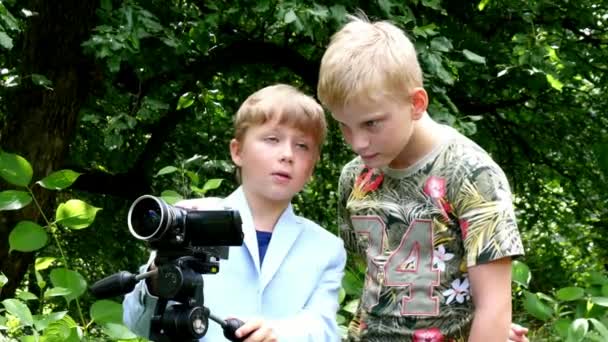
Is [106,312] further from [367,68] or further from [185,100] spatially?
[185,100]

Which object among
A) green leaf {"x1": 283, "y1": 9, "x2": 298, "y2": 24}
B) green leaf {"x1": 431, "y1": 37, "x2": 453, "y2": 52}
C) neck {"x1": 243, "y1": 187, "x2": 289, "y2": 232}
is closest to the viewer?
neck {"x1": 243, "y1": 187, "x2": 289, "y2": 232}

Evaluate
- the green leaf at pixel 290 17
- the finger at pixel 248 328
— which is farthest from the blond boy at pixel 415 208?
the green leaf at pixel 290 17

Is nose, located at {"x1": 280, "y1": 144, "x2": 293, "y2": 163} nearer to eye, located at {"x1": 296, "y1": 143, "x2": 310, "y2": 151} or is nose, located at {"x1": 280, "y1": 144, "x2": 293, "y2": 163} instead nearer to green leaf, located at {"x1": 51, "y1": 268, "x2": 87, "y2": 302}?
eye, located at {"x1": 296, "y1": 143, "x2": 310, "y2": 151}

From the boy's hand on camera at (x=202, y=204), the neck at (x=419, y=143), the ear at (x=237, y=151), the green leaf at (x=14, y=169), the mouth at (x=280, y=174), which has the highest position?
the neck at (x=419, y=143)

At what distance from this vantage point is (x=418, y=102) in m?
2.12

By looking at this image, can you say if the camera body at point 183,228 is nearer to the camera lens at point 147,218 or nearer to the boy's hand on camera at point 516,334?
the camera lens at point 147,218

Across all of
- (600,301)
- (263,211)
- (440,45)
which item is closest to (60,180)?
(263,211)

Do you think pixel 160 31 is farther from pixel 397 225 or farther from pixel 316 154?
pixel 397 225

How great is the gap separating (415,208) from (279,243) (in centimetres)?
36

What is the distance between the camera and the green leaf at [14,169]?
2.85 metres

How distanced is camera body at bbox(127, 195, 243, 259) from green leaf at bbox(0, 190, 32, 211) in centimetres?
95

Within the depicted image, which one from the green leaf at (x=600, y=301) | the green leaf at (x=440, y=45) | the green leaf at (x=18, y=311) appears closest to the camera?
the green leaf at (x=18, y=311)

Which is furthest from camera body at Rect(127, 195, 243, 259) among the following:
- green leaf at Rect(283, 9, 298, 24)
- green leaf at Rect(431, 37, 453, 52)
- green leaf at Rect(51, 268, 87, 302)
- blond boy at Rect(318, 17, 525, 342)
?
green leaf at Rect(431, 37, 453, 52)

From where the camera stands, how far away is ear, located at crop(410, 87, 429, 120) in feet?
6.92
